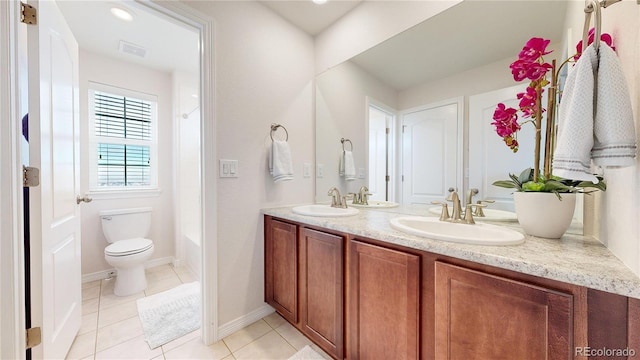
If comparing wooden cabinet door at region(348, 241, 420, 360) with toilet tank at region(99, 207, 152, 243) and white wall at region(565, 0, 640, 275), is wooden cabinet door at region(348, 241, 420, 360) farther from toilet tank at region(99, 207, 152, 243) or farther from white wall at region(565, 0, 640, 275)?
toilet tank at region(99, 207, 152, 243)

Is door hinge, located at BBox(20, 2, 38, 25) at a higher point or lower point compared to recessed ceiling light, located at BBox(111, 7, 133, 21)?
lower

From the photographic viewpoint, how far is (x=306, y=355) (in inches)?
51.8

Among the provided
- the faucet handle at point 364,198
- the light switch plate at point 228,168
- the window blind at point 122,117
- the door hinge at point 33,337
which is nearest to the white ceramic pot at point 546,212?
the faucet handle at point 364,198

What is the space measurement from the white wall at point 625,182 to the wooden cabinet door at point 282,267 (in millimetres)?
1259

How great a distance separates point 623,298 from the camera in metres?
0.53

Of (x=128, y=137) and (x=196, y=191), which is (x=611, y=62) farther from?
(x=128, y=137)

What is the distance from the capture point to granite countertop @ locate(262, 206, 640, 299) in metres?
0.52

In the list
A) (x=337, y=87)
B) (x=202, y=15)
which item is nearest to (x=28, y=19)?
(x=202, y=15)

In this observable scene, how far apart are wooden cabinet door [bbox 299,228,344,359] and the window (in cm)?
234

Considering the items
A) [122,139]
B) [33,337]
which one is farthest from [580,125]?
[122,139]

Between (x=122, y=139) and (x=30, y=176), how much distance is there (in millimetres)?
1870

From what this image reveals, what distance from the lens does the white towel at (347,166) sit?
6.05ft

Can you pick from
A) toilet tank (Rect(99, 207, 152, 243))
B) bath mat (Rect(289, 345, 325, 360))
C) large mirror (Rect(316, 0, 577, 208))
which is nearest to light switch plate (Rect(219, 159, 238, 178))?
large mirror (Rect(316, 0, 577, 208))

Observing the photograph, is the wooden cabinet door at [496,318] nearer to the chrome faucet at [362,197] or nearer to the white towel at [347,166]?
the chrome faucet at [362,197]
